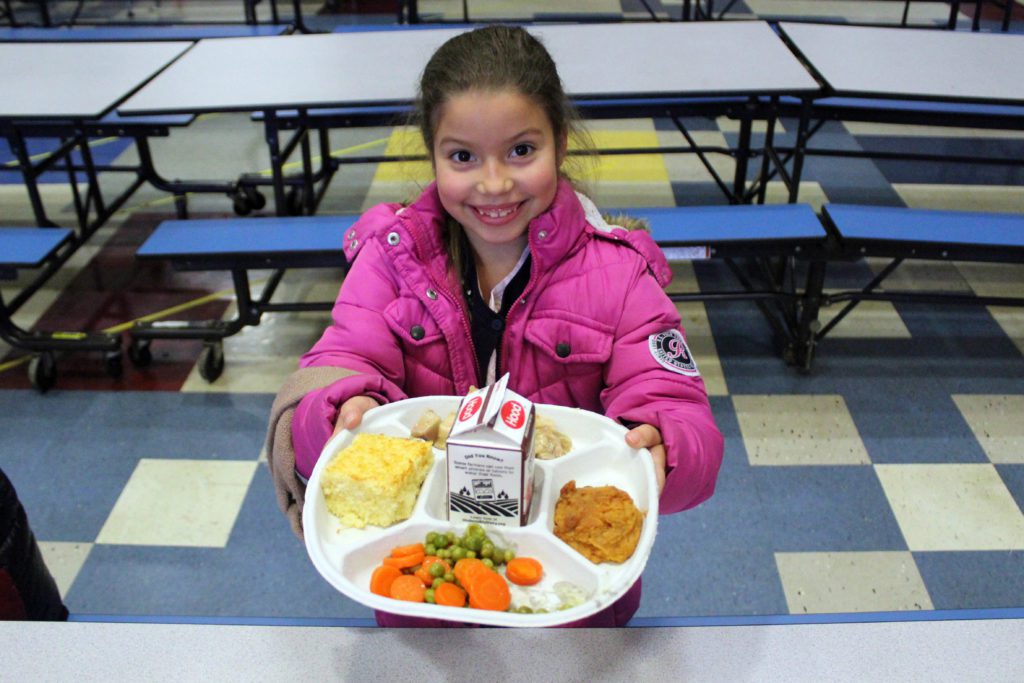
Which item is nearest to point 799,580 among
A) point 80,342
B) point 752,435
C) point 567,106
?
point 752,435

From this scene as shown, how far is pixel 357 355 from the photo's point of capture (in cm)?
130

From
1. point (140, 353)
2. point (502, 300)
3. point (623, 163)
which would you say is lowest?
point (140, 353)

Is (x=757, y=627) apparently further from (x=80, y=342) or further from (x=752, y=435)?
(x=80, y=342)

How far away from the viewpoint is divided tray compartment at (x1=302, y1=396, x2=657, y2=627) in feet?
2.93

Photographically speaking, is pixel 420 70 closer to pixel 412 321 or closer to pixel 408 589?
pixel 412 321

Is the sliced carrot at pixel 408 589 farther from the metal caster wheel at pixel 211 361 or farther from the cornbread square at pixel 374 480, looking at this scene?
the metal caster wheel at pixel 211 361

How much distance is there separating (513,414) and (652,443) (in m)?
0.24

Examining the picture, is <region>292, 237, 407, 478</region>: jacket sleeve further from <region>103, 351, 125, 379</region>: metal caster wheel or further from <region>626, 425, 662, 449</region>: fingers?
<region>103, 351, 125, 379</region>: metal caster wheel

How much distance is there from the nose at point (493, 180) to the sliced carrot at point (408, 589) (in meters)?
0.52

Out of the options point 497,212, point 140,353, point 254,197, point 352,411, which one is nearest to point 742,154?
point 254,197

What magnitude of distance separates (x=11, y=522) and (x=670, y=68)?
266cm

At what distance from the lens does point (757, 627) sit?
1035mm

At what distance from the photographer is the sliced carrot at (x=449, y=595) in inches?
36.1

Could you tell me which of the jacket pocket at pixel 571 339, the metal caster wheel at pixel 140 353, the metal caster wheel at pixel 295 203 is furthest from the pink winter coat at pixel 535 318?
the metal caster wheel at pixel 295 203
